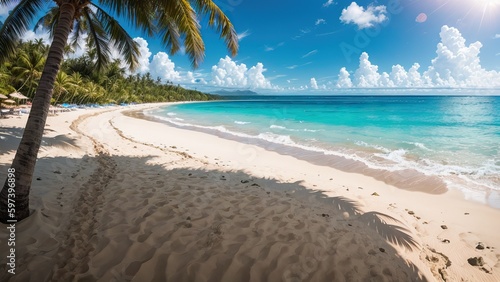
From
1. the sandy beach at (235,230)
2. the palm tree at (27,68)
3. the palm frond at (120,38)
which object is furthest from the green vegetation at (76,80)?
the sandy beach at (235,230)

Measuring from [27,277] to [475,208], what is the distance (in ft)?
26.7

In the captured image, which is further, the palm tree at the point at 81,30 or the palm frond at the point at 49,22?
the palm frond at the point at 49,22

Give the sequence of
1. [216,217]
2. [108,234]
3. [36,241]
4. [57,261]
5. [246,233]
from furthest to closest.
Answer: [216,217] < [246,233] < [108,234] < [36,241] < [57,261]

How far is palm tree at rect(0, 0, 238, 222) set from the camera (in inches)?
126

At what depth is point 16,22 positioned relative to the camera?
18.6 feet

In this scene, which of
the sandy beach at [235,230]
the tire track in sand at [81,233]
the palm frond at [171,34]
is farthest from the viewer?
the palm frond at [171,34]

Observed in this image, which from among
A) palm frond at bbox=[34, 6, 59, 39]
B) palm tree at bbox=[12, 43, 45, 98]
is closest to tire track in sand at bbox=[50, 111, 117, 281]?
palm frond at bbox=[34, 6, 59, 39]

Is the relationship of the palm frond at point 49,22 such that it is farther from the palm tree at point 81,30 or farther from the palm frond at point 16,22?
the palm frond at point 16,22

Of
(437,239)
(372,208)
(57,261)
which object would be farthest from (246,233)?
(437,239)

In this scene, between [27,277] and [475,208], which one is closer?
[27,277]

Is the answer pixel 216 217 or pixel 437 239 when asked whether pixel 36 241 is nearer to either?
pixel 216 217

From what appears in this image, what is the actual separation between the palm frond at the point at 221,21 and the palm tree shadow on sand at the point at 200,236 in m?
4.31

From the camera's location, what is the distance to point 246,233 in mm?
3389

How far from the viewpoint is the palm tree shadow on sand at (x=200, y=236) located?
2600 mm
